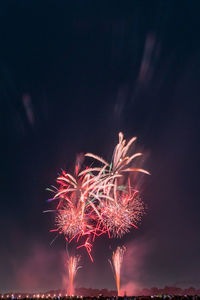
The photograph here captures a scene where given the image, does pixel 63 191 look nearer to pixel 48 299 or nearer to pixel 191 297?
pixel 48 299

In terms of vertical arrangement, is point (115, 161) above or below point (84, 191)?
above

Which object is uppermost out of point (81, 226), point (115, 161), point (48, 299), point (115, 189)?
point (115, 161)

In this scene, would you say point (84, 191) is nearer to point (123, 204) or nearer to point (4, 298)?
point (123, 204)

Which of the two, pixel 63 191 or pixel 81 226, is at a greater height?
pixel 63 191

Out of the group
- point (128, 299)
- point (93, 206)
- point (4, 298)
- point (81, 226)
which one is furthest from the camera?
→ point (81, 226)

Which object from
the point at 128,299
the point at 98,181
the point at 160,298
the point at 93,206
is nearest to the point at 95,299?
the point at 128,299

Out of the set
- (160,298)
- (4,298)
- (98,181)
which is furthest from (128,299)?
(98,181)

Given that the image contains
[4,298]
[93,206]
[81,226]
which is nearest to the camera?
[4,298]

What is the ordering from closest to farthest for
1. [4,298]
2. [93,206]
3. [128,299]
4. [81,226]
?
1. [4,298]
2. [128,299]
3. [93,206]
4. [81,226]

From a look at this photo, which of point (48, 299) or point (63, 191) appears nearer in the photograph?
point (48, 299)
